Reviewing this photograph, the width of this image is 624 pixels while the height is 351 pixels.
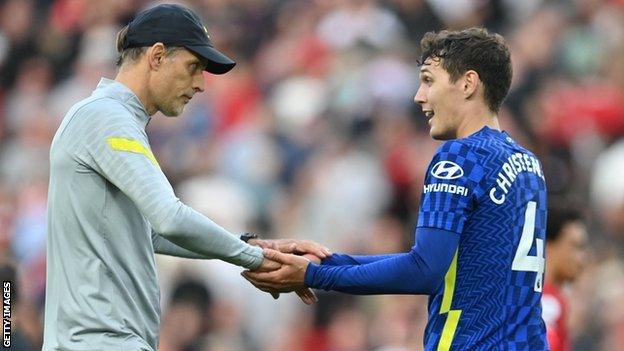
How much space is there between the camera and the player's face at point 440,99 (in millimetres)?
5602

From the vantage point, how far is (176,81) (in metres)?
5.61

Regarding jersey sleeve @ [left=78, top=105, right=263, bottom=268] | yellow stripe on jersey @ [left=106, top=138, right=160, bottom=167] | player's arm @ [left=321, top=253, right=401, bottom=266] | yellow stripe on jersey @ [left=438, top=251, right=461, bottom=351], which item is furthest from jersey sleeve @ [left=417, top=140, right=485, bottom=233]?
yellow stripe on jersey @ [left=106, top=138, right=160, bottom=167]

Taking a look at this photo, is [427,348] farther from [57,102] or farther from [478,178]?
[57,102]

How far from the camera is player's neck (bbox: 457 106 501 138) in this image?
220 inches

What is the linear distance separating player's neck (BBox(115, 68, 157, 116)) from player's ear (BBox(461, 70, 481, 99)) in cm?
129

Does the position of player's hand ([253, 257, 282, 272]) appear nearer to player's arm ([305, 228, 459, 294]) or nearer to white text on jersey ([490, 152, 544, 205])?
player's arm ([305, 228, 459, 294])

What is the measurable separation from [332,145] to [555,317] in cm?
443

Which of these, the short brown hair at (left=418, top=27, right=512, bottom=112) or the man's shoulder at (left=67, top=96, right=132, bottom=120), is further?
the short brown hair at (left=418, top=27, right=512, bottom=112)

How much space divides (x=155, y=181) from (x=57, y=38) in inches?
381

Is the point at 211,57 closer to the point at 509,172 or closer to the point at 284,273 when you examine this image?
the point at 284,273

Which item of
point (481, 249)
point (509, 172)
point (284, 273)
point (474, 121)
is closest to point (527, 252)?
point (481, 249)

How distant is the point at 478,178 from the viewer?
5.34 m

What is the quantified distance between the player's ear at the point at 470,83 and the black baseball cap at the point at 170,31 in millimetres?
987

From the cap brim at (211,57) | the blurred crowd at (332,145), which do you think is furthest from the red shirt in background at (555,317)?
the cap brim at (211,57)
